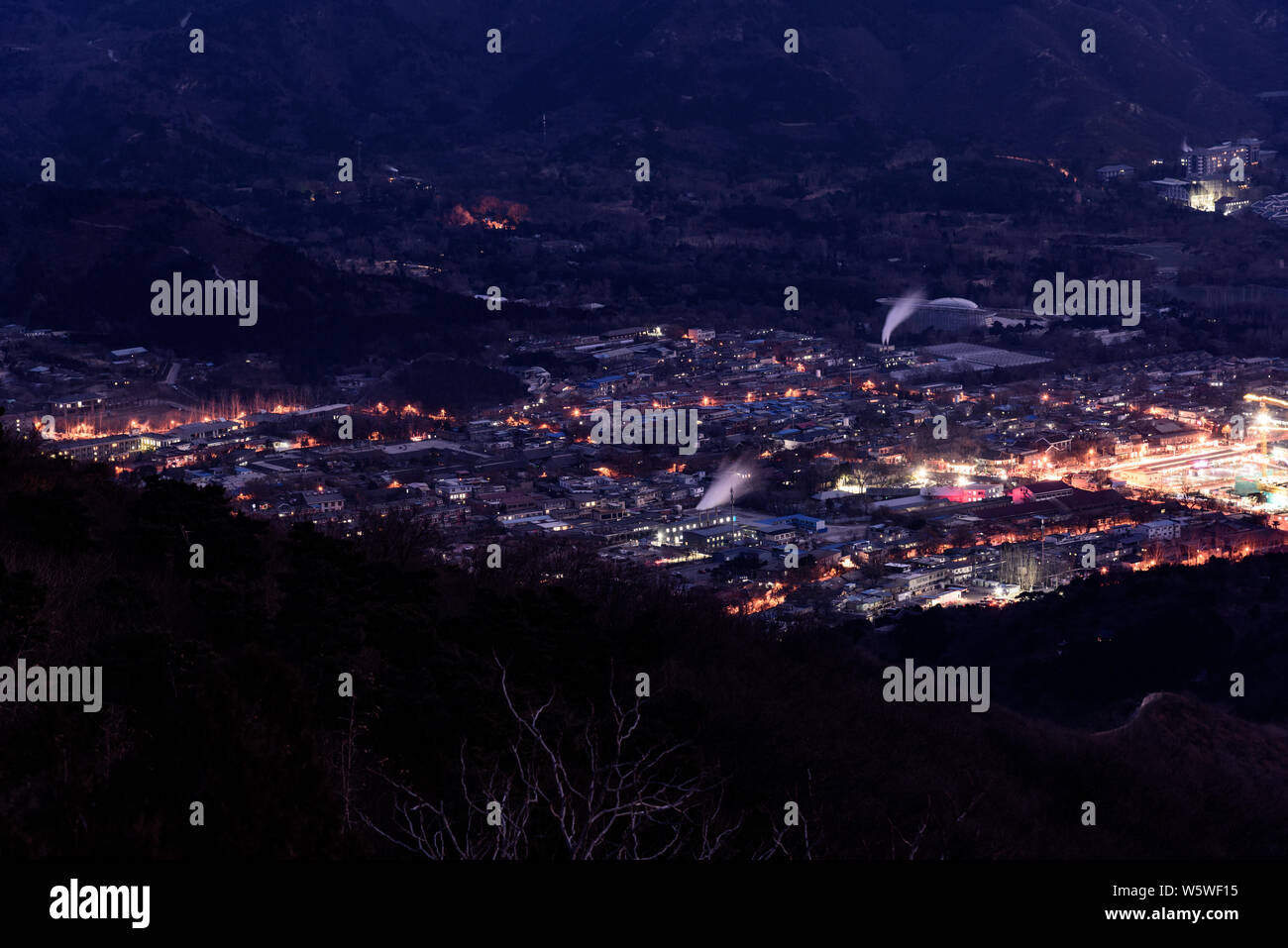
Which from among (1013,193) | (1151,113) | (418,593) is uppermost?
(1151,113)

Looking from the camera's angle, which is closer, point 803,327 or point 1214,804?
point 1214,804

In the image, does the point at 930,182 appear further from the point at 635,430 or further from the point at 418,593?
the point at 418,593

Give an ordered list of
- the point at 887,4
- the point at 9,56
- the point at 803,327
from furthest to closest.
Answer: the point at 887,4
the point at 9,56
the point at 803,327
